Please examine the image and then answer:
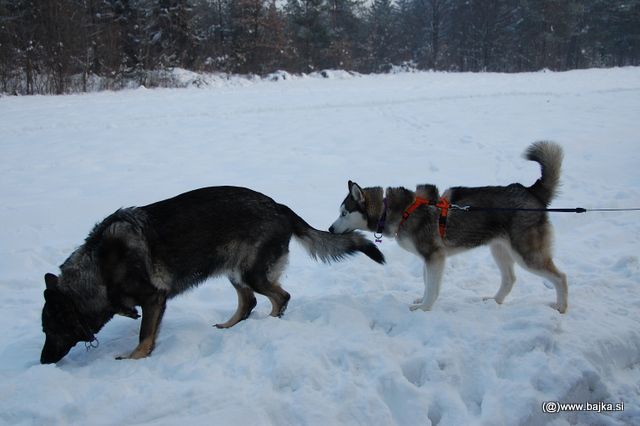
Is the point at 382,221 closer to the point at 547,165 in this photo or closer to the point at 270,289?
the point at 270,289

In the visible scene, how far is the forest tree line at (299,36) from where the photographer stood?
24781 millimetres

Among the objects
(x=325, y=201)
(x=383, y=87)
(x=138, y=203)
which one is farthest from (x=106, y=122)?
(x=383, y=87)

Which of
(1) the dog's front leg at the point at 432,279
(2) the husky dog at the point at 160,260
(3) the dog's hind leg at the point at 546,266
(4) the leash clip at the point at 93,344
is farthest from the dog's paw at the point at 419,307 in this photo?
(4) the leash clip at the point at 93,344

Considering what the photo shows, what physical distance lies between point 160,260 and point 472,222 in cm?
320

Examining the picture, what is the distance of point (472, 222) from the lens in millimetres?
5012

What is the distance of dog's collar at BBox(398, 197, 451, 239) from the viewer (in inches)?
198

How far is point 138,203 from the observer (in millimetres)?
8922

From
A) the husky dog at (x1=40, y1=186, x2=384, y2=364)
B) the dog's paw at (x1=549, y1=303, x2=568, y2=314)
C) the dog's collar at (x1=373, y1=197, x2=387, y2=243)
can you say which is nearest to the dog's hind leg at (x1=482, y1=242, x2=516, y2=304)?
the dog's paw at (x1=549, y1=303, x2=568, y2=314)

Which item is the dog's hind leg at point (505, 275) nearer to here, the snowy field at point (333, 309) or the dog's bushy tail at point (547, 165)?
the snowy field at point (333, 309)

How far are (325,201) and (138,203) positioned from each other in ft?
11.7

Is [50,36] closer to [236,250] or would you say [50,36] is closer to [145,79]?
[145,79]

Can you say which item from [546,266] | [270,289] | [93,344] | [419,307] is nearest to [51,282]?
[93,344]

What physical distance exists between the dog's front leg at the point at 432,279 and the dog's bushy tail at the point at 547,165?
4.08 ft

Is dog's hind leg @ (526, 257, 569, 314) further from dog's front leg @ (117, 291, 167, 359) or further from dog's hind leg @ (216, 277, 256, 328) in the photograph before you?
dog's front leg @ (117, 291, 167, 359)
